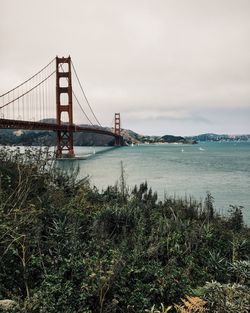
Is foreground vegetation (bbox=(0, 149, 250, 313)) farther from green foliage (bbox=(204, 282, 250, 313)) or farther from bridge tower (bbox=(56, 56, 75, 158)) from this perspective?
bridge tower (bbox=(56, 56, 75, 158))

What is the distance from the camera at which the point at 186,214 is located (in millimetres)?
9609

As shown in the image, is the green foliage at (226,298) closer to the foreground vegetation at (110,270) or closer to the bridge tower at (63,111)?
the foreground vegetation at (110,270)

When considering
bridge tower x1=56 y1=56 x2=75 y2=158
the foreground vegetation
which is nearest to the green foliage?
the foreground vegetation

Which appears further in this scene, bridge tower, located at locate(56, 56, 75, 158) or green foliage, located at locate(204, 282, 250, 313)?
bridge tower, located at locate(56, 56, 75, 158)

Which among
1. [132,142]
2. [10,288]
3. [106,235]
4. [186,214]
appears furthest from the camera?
[132,142]

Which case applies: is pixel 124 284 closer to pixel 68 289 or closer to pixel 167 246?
pixel 68 289

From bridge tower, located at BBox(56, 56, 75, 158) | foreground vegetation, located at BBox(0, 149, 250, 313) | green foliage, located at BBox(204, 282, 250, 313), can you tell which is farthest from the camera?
bridge tower, located at BBox(56, 56, 75, 158)

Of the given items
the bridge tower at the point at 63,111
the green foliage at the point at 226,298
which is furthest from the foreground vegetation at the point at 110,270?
the bridge tower at the point at 63,111

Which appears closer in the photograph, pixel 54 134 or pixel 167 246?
pixel 167 246

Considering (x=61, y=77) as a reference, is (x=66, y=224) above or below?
below

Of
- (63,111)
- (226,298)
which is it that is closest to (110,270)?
(226,298)

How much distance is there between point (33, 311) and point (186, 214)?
658cm

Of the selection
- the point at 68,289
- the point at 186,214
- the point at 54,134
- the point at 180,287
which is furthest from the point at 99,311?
the point at 54,134

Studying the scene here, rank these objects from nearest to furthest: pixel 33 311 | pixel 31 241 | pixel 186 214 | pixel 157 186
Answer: pixel 33 311
pixel 31 241
pixel 186 214
pixel 157 186
